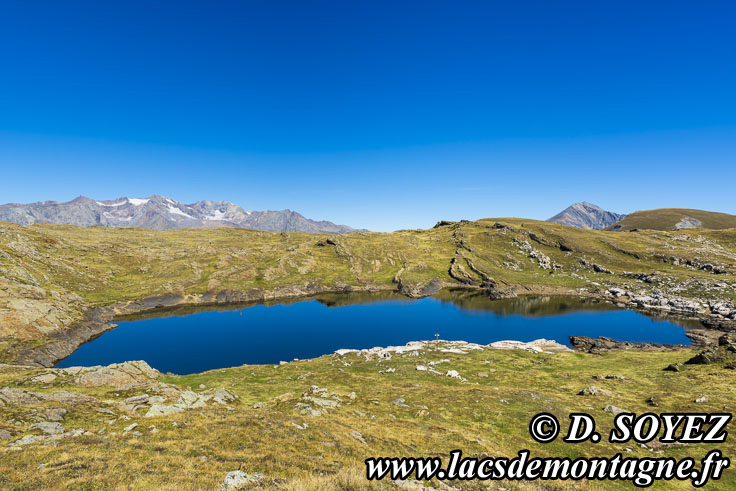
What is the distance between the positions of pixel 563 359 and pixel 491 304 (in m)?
70.3

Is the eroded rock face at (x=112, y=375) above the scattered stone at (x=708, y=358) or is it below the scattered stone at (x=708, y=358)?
below

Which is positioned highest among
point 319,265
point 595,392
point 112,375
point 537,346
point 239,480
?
point 239,480

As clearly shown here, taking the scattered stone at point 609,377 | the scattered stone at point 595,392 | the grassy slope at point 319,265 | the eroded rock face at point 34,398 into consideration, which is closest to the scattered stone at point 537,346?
the scattered stone at point 609,377

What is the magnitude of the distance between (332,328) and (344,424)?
71146mm

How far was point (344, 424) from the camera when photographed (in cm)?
2556

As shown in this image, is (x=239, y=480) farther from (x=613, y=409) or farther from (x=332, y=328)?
(x=332, y=328)

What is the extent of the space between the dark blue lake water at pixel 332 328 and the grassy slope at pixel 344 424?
83.6 feet

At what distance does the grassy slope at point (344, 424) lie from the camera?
14898 millimetres

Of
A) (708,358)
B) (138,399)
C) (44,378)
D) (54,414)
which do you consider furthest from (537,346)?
(44,378)

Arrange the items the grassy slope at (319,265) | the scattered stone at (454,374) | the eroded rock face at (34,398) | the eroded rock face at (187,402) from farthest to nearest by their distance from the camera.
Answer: the grassy slope at (319,265)
the scattered stone at (454,374)
the eroded rock face at (187,402)
the eroded rock face at (34,398)

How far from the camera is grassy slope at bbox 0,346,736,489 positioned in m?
14.9

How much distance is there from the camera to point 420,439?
24.4m

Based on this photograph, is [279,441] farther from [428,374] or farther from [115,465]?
[428,374]

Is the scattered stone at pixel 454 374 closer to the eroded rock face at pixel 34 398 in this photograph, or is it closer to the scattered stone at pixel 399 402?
the scattered stone at pixel 399 402
